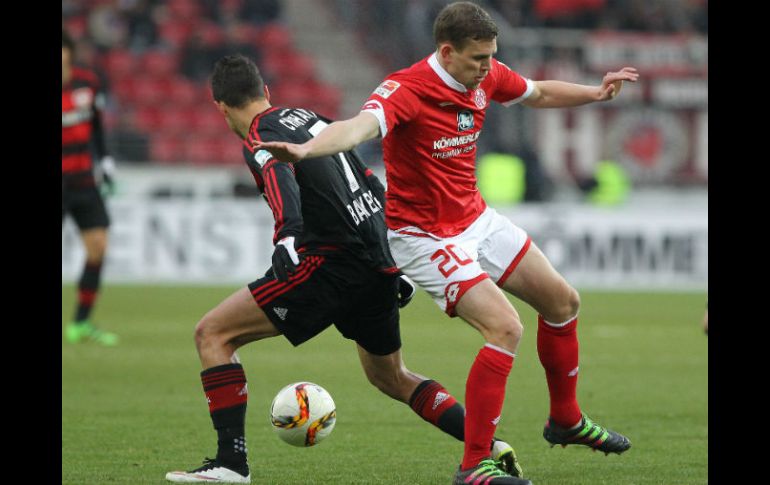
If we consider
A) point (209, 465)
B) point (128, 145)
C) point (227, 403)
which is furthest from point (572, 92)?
point (128, 145)

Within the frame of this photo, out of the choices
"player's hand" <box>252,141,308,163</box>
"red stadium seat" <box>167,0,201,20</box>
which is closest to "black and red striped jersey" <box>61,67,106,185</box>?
"player's hand" <box>252,141,308,163</box>

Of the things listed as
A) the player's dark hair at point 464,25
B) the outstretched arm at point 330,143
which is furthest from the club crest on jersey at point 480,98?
the outstretched arm at point 330,143

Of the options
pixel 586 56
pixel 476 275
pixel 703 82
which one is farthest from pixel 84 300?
pixel 703 82

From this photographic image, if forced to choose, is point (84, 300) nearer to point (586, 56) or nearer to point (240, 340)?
point (240, 340)

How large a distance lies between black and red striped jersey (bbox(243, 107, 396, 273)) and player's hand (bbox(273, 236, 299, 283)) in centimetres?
45

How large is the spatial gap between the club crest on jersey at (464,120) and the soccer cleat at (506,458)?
1448 millimetres

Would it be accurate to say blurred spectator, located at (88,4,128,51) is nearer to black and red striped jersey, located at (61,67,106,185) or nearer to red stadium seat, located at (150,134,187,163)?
red stadium seat, located at (150,134,187,163)

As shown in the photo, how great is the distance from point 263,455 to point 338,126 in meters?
2.17

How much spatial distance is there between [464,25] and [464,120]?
1.58ft

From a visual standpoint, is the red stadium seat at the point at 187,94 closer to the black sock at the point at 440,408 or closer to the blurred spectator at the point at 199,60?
the blurred spectator at the point at 199,60

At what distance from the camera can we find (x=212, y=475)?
5488 mm
